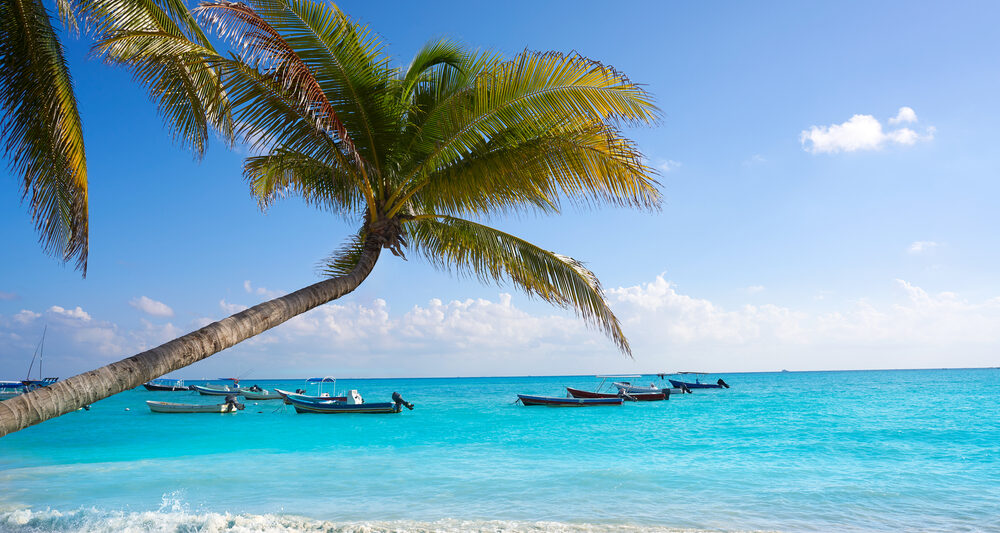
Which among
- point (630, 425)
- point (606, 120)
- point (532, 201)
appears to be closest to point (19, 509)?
point (532, 201)

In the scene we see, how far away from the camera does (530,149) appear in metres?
5.74

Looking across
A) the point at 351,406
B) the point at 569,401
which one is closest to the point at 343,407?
the point at 351,406

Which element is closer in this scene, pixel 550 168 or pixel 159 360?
pixel 159 360

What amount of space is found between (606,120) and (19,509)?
1240 cm

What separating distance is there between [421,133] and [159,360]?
3.30 metres

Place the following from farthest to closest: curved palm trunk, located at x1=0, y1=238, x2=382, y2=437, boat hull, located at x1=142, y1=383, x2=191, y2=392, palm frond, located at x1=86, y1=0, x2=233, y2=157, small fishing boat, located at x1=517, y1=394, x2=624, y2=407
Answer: boat hull, located at x1=142, y1=383, x2=191, y2=392 < small fishing boat, located at x1=517, y1=394, x2=624, y2=407 < palm frond, located at x1=86, y1=0, x2=233, y2=157 < curved palm trunk, located at x1=0, y1=238, x2=382, y2=437

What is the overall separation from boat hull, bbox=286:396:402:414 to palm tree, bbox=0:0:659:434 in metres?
27.0

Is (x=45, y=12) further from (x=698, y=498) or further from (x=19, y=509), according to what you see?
(x=698, y=498)

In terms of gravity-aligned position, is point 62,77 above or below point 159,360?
above

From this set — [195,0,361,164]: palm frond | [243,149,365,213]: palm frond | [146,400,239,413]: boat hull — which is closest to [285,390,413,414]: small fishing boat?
[146,400,239,413]: boat hull

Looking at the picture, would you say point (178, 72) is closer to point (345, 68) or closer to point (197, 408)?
point (345, 68)

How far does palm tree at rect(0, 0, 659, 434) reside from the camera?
475 cm

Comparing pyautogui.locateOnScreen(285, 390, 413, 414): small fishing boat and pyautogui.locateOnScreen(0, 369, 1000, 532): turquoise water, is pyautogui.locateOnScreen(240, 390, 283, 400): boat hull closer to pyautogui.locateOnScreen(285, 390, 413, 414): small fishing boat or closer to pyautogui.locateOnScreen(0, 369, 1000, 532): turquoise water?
pyautogui.locateOnScreen(285, 390, 413, 414): small fishing boat

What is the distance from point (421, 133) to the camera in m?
5.98
